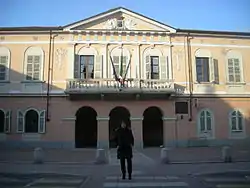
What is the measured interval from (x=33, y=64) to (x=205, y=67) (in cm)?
1438

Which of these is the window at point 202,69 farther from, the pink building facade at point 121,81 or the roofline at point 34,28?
the roofline at point 34,28

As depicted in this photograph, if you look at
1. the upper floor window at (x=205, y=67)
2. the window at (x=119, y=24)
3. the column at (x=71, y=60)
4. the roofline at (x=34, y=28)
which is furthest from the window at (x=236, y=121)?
the roofline at (x=34, y=28)

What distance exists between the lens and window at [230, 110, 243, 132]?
26953 millimetres

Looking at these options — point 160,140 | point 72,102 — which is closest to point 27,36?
point 72,102

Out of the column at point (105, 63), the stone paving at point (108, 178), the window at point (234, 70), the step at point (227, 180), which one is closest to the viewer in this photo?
the stone paving at point (108, 178)

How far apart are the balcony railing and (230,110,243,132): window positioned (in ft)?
20.0

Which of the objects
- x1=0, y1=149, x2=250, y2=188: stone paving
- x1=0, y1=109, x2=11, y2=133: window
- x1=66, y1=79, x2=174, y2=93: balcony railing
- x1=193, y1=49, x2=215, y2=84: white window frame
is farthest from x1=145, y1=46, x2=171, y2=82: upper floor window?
x1=0, y1=149, x2=250, y2=188: stone paving

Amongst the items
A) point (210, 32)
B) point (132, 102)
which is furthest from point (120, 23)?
point (210, 32)

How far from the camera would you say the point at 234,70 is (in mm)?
27547

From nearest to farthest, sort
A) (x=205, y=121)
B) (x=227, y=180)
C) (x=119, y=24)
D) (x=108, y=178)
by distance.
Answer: (x=227, y=180) < (x=108, y=178) < (x=205, y=121) < (x=119, y=24)

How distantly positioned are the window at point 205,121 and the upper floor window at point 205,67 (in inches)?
108

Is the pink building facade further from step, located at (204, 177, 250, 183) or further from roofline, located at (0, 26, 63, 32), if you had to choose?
step, located at (204, 177, 250, 183)

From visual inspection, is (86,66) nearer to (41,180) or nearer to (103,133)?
(103,133)

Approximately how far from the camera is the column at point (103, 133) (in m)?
25.2
